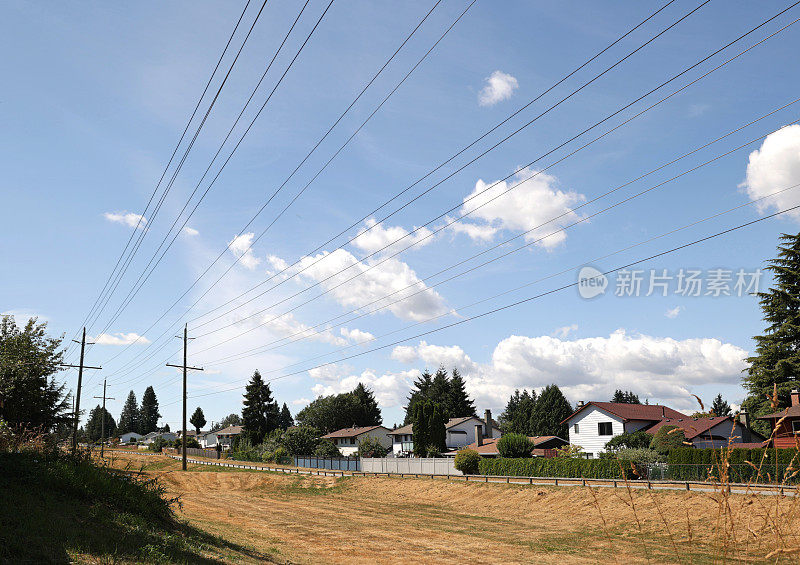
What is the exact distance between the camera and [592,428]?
69938 millimetres

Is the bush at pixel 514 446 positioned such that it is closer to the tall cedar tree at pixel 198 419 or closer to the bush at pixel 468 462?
the bush at pixel 468 462

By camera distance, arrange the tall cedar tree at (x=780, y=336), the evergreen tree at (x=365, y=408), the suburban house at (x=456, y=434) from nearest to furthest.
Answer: the tall cedar tree at (x=780, y=336)
the suburban house at (x=456, y=434)
the evergreen tree at (x=365, y=408)

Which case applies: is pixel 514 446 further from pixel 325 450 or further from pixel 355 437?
pixel 355 437

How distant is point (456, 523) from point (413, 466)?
115 feet

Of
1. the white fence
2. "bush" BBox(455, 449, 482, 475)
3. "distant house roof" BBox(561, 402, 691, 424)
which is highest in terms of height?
"distant house roof" BBox(561, 402, 691, 424)

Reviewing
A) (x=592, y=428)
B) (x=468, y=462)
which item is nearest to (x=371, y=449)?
(x=468, y=462)

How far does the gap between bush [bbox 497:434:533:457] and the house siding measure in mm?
11200

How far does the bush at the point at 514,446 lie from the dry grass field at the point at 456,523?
9.58 metres

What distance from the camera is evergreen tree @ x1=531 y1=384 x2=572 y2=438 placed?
377 ft

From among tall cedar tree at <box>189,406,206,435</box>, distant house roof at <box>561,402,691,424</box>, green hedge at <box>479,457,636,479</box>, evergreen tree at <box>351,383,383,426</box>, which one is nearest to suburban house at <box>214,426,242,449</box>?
tall cedar tree at <box>189,406,206,435</box>

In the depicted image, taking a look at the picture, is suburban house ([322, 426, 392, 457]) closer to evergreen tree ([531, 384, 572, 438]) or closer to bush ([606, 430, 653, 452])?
evergreen tree ([531, 384, 572, 438])

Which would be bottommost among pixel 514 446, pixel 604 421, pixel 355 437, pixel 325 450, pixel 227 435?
pixel 227 435

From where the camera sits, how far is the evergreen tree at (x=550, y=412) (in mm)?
115000

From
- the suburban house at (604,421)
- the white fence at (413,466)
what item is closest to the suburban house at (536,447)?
the suburban house at (604,421)
